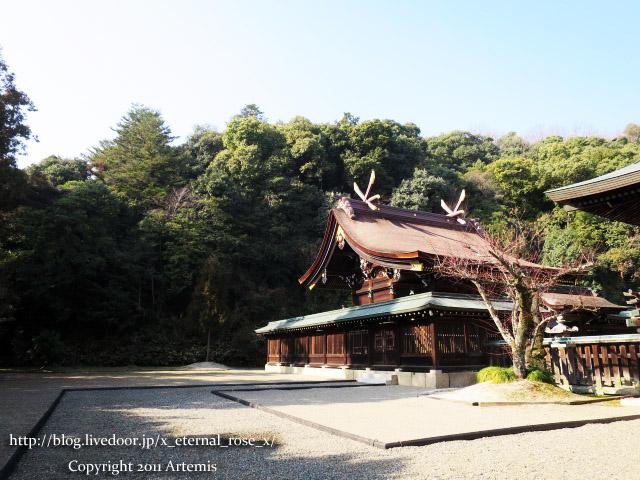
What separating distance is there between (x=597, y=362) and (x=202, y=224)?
82.3 ft

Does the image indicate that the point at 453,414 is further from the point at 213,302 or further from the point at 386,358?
the point at 213,302

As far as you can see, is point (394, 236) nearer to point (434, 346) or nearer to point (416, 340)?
point (416, 340)

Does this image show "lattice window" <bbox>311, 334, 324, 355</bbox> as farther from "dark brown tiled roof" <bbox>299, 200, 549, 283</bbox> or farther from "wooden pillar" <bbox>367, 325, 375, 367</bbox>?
"wooden pillar" <bbox>367, 325, 375, 367</bbox>

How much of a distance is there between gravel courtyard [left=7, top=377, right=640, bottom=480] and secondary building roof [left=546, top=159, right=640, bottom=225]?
2964mm

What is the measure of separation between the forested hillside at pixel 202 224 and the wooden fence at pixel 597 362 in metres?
18.4

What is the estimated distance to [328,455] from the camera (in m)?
4.19

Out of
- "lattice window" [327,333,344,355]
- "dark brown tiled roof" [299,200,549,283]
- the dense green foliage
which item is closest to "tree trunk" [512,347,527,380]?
the dense green foliage

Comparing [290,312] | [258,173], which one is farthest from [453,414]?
[258,173]

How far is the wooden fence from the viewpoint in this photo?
27.0 ft

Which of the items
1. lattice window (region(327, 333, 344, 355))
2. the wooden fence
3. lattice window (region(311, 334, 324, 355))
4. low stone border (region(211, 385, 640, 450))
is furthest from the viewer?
lattice window (region(311, 334, 324, 355))

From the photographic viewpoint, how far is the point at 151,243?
27.7 metres

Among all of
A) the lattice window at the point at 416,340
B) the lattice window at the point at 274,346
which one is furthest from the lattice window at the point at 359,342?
the lattice window at the point at 274,346

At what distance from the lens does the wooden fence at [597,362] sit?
8234 mm

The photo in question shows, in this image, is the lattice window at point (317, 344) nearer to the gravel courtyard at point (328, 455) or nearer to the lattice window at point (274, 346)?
the lattice window at point (274, 346)
